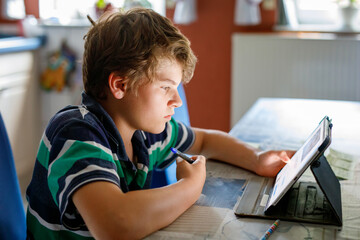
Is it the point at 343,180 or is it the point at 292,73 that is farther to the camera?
the point at 292,73

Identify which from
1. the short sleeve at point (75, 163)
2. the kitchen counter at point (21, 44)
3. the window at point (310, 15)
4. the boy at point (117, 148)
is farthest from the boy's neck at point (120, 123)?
the window at point (310, 15)

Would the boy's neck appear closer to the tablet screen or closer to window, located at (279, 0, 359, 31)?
the tablet screen

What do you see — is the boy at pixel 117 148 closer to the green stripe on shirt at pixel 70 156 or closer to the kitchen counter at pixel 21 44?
the green stripe on shirt at pixel 70 156

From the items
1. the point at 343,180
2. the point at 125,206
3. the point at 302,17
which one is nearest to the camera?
the point at 125,206

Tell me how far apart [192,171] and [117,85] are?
239mm

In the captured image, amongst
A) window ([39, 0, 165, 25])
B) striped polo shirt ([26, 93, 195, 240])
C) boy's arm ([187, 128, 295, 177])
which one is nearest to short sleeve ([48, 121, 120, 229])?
striped polo shirt ([26, 93, 195, 240])

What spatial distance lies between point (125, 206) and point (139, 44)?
0.34 meters

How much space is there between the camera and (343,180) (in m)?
1.08

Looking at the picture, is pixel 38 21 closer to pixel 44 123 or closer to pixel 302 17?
pixel 44 123

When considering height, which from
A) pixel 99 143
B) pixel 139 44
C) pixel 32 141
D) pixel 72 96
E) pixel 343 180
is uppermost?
pixel 139 44

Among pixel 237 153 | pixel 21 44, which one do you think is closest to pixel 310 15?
pixel 21 44

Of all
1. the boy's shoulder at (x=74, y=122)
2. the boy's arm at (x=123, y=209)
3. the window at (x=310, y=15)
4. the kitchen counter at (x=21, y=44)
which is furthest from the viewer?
the window at (x=310, y=15)

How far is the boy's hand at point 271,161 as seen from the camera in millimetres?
1112

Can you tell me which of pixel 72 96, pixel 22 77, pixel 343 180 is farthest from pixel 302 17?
pixel 343 180
